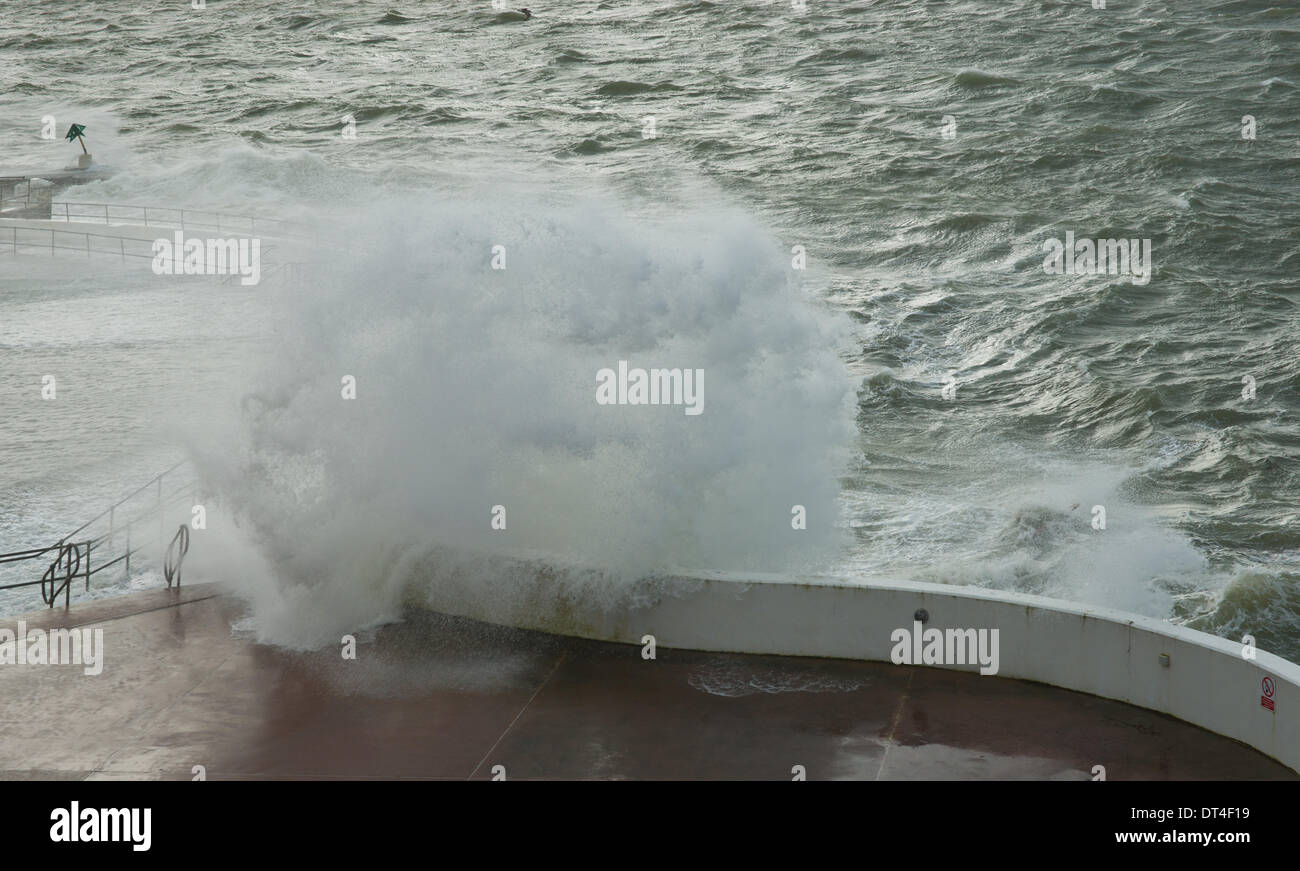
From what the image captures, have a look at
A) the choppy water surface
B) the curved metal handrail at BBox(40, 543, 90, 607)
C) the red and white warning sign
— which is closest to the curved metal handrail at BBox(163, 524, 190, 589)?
the curved metal handrail at BBox(40, 543, 90, 607)

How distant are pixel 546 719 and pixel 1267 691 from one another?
4.68 m

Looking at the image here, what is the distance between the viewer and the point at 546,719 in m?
9.05

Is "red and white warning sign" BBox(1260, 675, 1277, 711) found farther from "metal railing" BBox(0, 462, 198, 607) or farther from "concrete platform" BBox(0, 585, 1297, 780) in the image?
"metal railing" BBox(0, 462, 198, 607)

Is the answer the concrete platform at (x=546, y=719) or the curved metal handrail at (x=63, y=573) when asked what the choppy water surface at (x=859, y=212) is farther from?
the concrete platform at (x=546, y=719)

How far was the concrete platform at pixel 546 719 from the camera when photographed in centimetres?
835

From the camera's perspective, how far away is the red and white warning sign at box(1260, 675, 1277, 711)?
26.6ft

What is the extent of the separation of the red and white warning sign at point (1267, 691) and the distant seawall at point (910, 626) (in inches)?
0.4

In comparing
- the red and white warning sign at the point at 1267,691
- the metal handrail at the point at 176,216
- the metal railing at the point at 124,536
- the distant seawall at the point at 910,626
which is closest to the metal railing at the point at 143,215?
the metal handrail at the point at 176,216

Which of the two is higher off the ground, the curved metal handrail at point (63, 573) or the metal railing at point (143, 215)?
the curved metal handrail at point (63, 573)

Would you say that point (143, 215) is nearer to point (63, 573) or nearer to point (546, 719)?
point (63, 573)

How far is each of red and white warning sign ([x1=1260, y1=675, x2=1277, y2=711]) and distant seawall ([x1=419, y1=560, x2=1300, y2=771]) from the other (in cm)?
1
